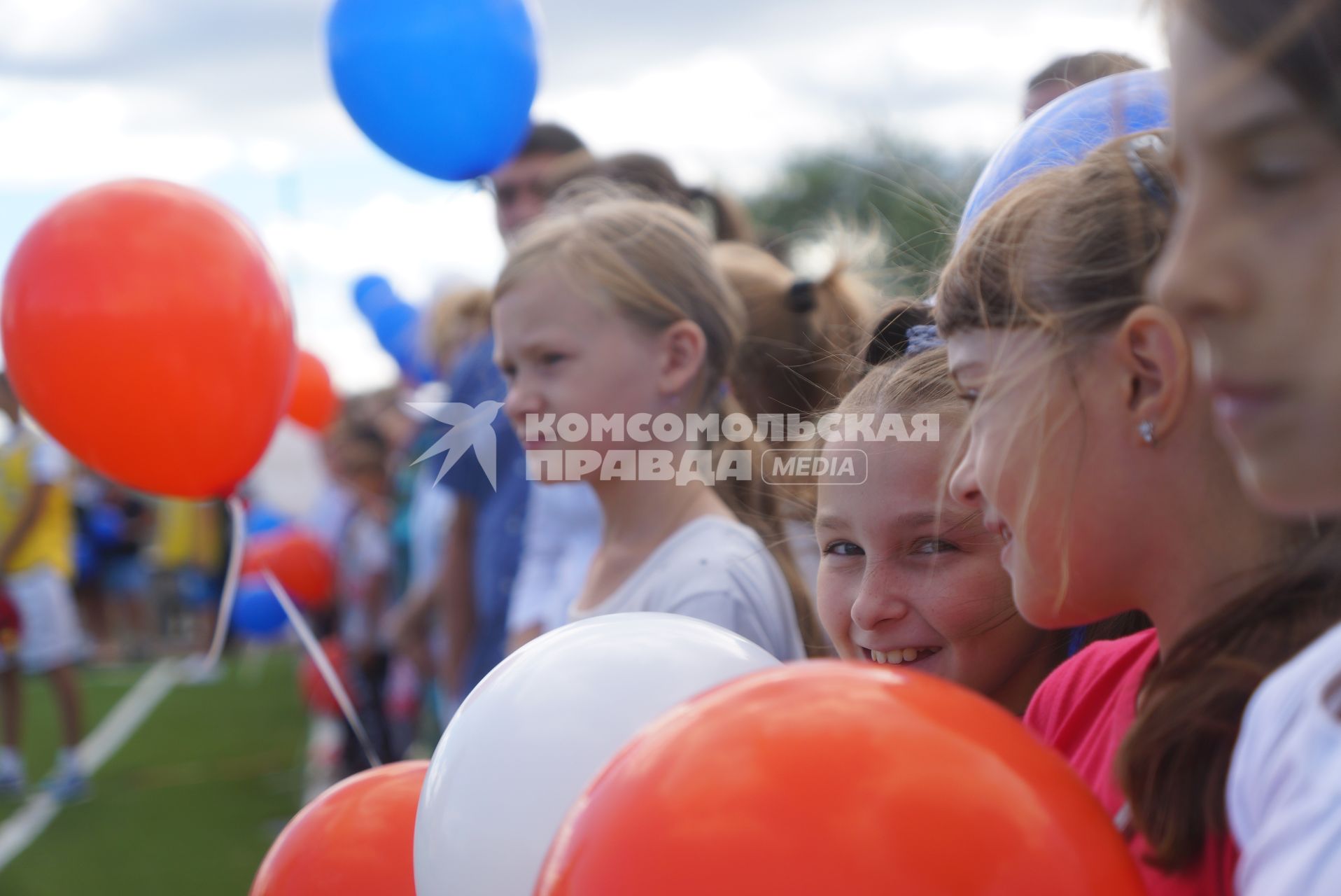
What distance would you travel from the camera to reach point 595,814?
902mm

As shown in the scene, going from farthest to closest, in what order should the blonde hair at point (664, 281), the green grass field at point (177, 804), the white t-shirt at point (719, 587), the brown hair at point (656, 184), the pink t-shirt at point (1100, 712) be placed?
the green grass field at point (177, 804) → the brown hair at point (656, 184) → the blonde hair at point (664, 281) → the white t-shirt at point (719, 587) → the pink t-shirt at point (1100, 712)

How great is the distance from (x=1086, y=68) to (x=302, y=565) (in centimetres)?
612

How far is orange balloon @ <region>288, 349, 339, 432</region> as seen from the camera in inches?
304

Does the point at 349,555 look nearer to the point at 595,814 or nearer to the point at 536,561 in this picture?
the point at 536,561

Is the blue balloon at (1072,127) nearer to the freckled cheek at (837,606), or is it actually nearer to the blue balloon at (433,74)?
the freckled cheek at (837,606)

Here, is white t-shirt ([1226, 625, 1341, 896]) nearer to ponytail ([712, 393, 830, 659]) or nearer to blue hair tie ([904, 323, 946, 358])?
blue hair tie ([904, 323, 946, 358])

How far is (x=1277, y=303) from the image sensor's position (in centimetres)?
72

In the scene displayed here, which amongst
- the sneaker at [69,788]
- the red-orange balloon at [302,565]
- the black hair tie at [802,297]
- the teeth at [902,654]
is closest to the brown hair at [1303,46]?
the teeth at [902,654]

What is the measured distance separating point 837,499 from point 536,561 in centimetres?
154

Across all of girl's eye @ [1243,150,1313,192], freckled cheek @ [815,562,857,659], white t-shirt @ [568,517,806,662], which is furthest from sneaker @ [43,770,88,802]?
girl's eye @ [1243,150,1313,192]

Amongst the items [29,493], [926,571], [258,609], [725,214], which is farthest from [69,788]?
[926,571]

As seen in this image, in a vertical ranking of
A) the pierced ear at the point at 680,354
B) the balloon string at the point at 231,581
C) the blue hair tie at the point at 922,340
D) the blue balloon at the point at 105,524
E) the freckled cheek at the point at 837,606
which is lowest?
the blue balloon at the point at 105,524

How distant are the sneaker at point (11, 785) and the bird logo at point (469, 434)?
4725 millimetres

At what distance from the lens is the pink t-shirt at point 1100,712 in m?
1.05
